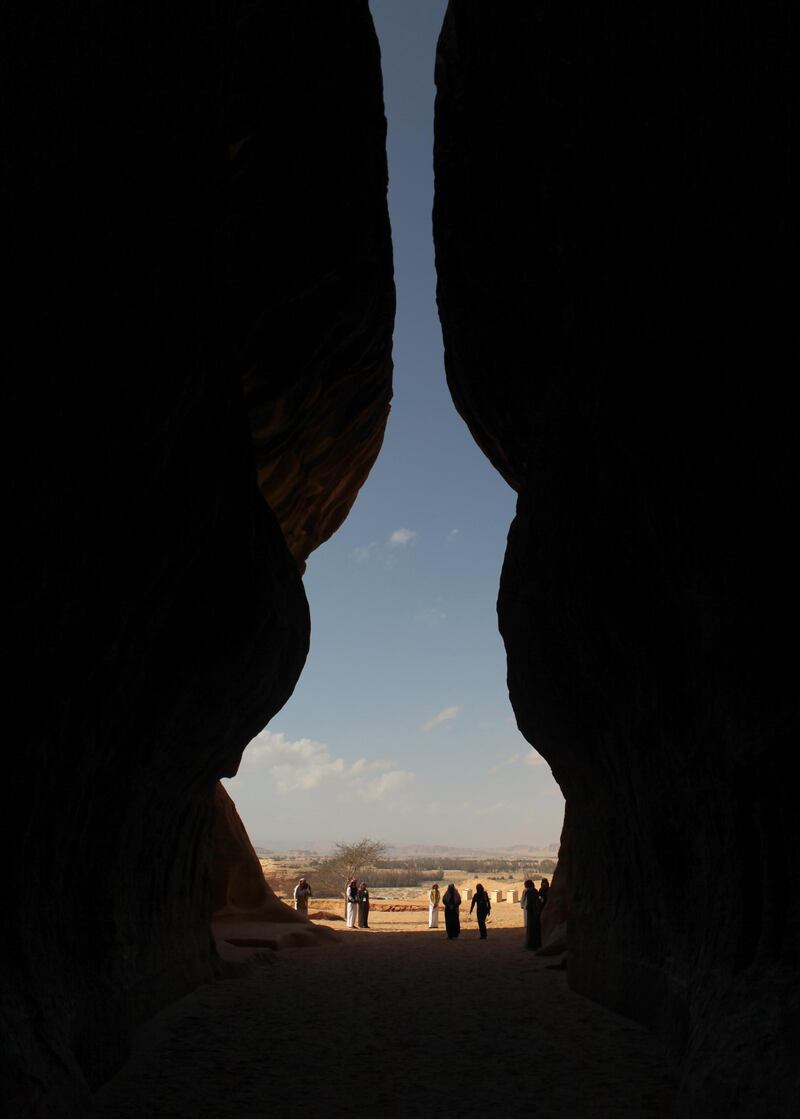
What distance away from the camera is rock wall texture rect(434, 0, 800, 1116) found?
16.6 ft

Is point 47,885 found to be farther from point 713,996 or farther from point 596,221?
point 596,221

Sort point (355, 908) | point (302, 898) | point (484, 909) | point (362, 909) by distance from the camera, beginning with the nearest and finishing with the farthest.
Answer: point (484, 909) → point (302, 898) → point (355, 908) → point (362, 909)

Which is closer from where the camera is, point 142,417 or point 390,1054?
point 142,417

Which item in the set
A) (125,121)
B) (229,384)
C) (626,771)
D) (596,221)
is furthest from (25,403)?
(626,771)

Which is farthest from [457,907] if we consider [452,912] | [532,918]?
[532,918]

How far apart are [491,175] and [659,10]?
3964 mm

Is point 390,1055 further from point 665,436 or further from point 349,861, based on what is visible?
point 349,861

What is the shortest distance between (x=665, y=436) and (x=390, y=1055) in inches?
259

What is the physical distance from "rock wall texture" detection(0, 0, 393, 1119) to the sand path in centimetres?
71

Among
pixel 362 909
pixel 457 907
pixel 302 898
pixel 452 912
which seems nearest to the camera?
pixel 457 907

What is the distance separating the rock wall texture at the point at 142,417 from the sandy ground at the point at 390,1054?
68cm

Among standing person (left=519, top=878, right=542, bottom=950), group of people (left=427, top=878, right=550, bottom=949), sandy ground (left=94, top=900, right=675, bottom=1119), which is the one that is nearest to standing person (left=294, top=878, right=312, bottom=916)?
group of people (left=427, top=878, right=550, bottom=949)

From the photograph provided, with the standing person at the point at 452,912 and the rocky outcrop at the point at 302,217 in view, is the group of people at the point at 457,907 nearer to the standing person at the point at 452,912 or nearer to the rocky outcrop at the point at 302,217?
the standing person at the point at 452,912

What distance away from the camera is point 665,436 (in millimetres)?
6453
